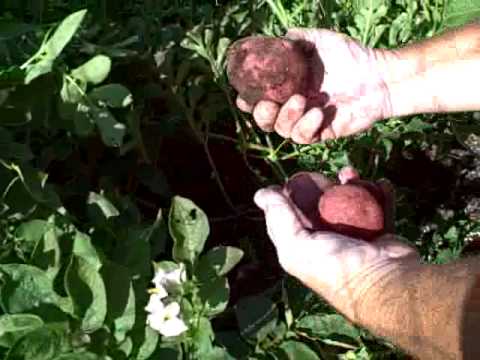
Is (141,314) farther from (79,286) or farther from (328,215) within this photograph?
(328,215)

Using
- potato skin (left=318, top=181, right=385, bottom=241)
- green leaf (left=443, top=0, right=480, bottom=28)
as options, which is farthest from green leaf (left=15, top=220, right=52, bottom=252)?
green leaf (left=443, top=0, right=480, bottom=28)

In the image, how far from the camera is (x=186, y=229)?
5.67ft

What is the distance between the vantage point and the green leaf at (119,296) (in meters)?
1.59

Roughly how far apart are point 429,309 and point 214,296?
400 mm

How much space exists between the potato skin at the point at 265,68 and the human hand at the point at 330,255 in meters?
0.22

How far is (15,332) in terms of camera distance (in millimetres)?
1509

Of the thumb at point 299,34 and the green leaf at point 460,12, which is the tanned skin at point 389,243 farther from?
the green leaf at point 460,12

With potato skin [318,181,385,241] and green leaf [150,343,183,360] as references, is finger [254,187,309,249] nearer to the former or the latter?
potato skin [318,181,385,241]

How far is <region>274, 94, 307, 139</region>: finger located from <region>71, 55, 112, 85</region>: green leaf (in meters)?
0.42

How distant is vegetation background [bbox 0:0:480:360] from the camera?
1.59 metres

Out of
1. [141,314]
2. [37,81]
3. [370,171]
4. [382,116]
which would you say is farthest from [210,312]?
[370,171]

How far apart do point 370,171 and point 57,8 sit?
0.77m

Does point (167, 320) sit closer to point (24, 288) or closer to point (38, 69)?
point (24, 288)

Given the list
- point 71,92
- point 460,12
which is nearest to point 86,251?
point 71,92
